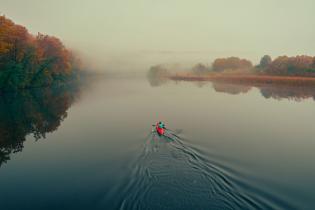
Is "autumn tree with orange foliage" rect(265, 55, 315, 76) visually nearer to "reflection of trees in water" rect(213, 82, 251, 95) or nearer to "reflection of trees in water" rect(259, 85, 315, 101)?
"reflection of trees in water" rect(213, 82, 251, 95)

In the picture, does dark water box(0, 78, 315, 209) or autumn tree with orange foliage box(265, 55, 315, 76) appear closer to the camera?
dark water box(0, 78, 315, 209)

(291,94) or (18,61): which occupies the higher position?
(18,61)

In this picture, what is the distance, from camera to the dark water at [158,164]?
10711 mm

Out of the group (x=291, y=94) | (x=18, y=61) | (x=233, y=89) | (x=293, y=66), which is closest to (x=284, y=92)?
(x=291, y=94)

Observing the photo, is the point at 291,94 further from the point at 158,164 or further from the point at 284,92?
the point at 158,164

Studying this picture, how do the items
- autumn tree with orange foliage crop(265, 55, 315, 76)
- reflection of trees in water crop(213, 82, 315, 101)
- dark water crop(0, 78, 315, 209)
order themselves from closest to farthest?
dark water crop(0, 78, 315, 209)
reflection of trees in water crop(213, 82, 315, 101)
autumn tree with orange foliage crop(265, 55, 315, 76)

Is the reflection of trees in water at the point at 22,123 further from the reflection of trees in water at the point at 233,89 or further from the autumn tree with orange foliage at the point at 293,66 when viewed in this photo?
the autumn tree with orange foliage at the point at 293,66

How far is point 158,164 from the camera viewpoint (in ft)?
49.2

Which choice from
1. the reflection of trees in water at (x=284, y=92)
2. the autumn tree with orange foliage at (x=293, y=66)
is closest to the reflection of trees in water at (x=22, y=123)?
the reflection of trees in water at (x=284, y=92)

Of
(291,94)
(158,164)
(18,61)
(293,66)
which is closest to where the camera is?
(158,164)

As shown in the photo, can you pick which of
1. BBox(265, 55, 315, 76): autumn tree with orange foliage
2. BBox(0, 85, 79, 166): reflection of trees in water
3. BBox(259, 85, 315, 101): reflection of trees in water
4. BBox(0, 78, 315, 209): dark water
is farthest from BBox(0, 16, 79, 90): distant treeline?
BBox(265, 55, 315, 76): autumn tree with orange foliage

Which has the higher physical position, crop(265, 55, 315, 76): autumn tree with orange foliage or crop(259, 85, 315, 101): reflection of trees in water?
crop(265, 55, 315, 76): autumn tree with orange foliage

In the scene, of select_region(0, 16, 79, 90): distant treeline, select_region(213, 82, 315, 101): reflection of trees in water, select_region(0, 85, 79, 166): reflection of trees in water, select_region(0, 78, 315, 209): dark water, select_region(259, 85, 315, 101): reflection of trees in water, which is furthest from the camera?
select_region(0, 16, 79, 90): distant treeline

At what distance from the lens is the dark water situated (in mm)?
10711
